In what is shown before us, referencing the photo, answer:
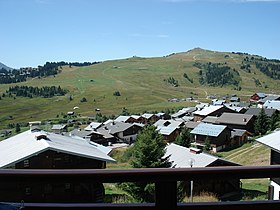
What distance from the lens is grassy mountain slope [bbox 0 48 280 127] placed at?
67875 millimetres

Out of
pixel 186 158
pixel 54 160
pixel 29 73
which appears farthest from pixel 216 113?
pixel 29 73

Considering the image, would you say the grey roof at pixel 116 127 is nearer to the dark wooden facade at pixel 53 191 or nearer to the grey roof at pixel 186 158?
the grey roof at pixel 186 158

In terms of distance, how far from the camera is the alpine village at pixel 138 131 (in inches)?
45.6

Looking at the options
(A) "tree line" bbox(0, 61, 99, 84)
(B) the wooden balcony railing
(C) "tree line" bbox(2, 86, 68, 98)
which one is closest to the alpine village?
(B) the wooden balcony railing

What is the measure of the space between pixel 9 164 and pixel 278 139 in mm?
7712

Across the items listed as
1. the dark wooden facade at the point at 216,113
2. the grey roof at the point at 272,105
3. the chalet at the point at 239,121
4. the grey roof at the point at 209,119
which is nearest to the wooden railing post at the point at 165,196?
the chalet at the point at 239,121

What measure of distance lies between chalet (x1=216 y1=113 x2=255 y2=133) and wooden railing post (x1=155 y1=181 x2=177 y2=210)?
34.7 meters

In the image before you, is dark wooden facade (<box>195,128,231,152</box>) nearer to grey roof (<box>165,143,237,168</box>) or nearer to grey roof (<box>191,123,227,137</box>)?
grey roof (<box>191,123,227,137</box>)

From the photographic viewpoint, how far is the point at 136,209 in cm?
111

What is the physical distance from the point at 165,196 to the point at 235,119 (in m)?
36.3

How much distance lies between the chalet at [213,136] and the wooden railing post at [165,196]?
92.7 ft

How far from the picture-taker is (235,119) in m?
35.8

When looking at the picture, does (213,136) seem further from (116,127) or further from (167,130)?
(116,127)

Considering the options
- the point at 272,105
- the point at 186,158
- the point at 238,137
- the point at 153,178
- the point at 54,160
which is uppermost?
the point at 153,178
